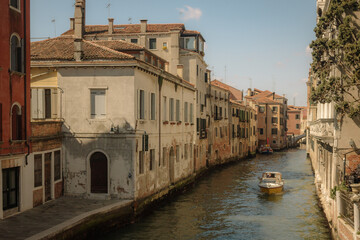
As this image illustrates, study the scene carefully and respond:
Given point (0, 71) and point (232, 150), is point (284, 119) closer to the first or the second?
point (232, 150)

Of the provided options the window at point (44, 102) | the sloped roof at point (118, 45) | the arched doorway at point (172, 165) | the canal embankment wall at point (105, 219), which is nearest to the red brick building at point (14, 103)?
the canal embankment wall at point (105, 219)

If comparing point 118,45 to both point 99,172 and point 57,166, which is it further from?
point 57,166

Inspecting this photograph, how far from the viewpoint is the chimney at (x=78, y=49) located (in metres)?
18.6

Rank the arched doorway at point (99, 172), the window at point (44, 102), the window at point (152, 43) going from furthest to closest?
the window at point (152, 43) < the window at point (44, 102) < the arched doorway at point (99, 172)

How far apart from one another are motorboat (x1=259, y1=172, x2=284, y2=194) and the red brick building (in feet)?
55.1

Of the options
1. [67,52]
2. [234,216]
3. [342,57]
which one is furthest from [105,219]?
[342,57]

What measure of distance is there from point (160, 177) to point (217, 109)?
23.4 metres

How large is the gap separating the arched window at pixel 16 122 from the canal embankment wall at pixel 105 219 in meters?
3.77

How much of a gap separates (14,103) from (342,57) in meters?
12.1

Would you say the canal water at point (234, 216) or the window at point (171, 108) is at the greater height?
the window at point (171, 108)

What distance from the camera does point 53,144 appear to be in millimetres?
17812

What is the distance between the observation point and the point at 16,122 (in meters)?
15.4

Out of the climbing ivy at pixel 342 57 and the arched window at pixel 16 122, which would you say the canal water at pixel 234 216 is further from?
the climbing ivy at pixel 342 57

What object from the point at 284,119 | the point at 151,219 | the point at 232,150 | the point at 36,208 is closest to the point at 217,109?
the point at 232,150
